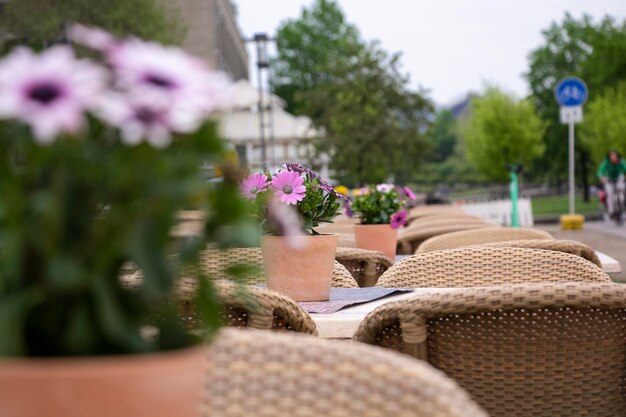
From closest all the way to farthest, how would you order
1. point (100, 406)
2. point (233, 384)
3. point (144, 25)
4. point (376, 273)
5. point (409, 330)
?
1. point (100, 406)
2. point (233, 384)
3. point (409, 330)
4. point (376, 273)
5. point (144, 25)

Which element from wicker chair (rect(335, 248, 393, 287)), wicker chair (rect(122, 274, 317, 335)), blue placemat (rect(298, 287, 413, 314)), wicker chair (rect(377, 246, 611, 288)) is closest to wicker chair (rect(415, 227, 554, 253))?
wicker chair (rect(335, 248, 393, 287))

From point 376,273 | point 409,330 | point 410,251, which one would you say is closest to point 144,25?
point 410,251

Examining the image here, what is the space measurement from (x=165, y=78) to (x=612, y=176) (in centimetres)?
2865

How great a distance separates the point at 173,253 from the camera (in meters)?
1.19

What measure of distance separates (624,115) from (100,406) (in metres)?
45.1

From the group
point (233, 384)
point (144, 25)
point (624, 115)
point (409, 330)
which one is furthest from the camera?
point (624, 115)

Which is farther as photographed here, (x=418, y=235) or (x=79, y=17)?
(x=79, y=17)

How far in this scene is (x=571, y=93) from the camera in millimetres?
21438

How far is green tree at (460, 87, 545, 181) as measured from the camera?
51.7m

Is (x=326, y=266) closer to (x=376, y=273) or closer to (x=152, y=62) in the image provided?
(x=376, y=273)

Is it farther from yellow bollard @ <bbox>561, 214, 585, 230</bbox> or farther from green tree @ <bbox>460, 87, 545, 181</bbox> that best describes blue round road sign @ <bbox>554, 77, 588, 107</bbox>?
green tree @ <bbox>460, 87, 545, 181</bbox>

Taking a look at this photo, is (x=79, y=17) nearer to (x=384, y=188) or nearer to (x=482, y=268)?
(x=384, y=188)

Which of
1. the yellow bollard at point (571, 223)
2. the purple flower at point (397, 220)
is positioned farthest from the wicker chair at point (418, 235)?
the yellow bollard at point (571, 223)

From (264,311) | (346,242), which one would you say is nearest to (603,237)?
(346,242)
